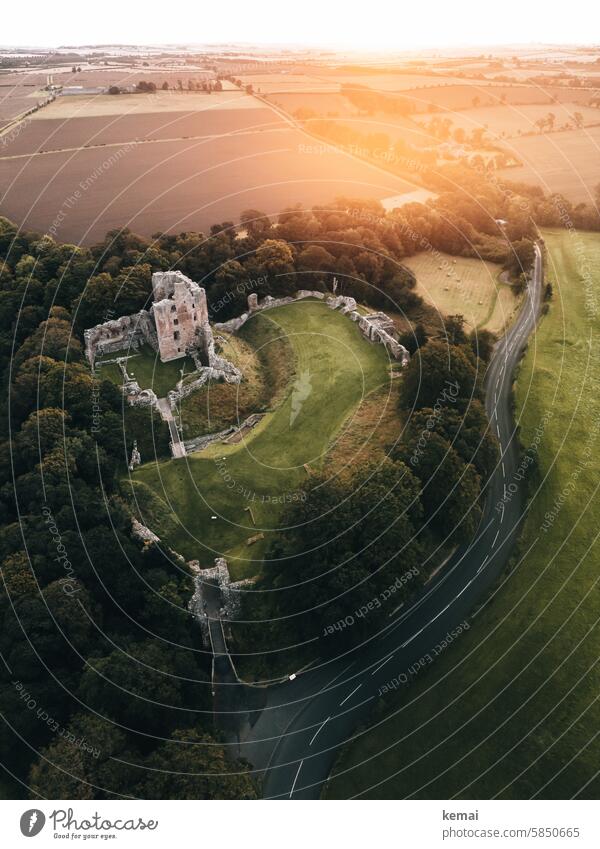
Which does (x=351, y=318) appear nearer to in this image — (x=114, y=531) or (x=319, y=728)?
(x=114, y=531)

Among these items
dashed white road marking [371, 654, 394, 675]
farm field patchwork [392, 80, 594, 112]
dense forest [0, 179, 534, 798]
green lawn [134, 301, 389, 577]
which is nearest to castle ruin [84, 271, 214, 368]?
dense forest [0, 179, 534, 798]

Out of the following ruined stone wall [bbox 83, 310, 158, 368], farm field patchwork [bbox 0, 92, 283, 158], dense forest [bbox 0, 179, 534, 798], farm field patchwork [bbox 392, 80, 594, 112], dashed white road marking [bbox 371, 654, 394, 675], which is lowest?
dashed white road marking [bbox 371, 654, 394, 675]

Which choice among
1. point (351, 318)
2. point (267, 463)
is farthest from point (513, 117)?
point (267, 463)

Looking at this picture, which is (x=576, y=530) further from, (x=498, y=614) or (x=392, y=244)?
(x=392, y=244)

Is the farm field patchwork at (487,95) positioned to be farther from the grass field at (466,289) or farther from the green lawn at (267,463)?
the green lawn at (267,463)

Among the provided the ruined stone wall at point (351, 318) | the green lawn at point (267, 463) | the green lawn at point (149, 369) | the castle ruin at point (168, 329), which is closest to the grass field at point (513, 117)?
the ruined stone wall at point (351, 318)

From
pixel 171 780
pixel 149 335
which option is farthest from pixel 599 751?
pixel 149 335

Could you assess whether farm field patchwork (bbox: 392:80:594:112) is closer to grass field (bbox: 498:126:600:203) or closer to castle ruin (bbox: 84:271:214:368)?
grass field (bbox: 498:126:600:203)
